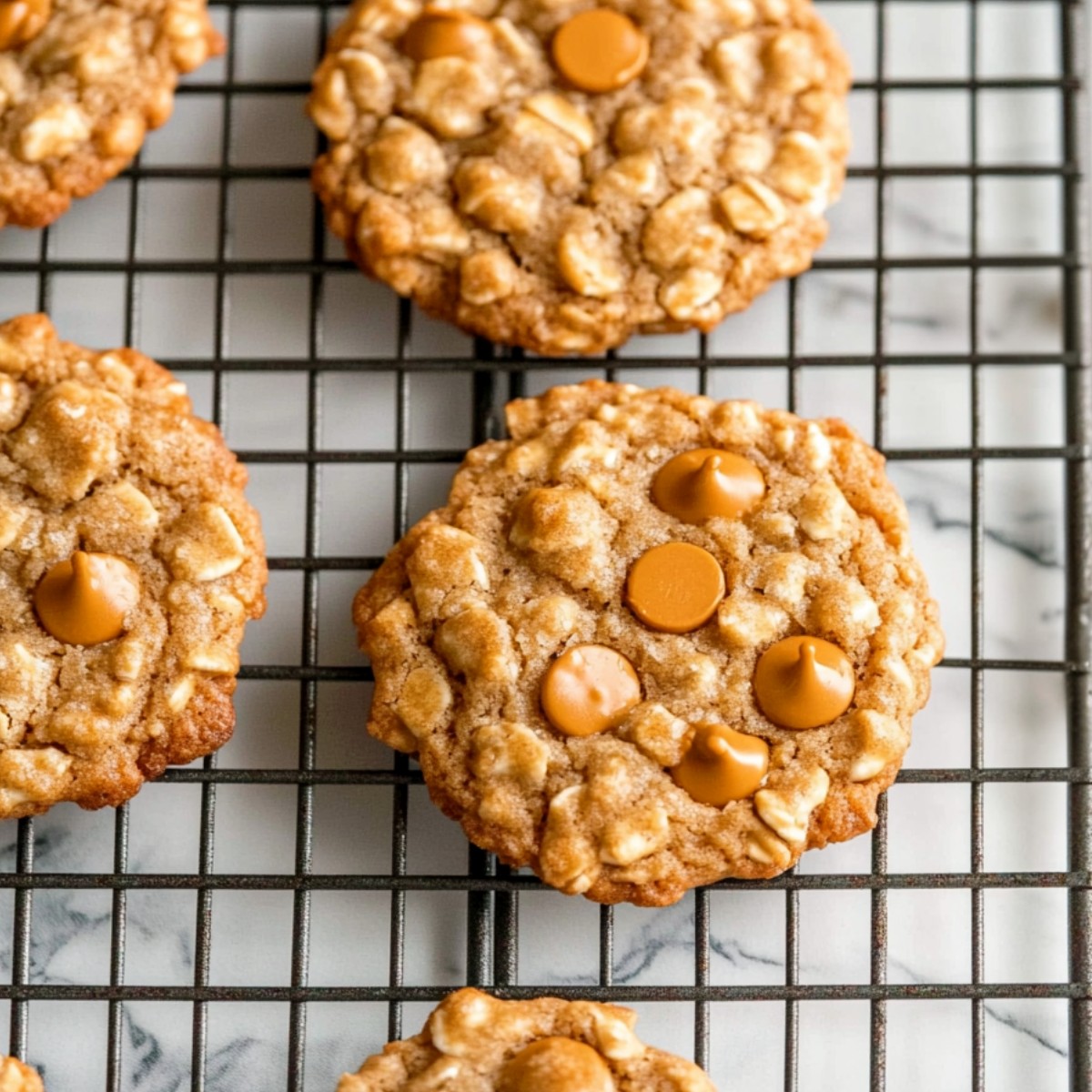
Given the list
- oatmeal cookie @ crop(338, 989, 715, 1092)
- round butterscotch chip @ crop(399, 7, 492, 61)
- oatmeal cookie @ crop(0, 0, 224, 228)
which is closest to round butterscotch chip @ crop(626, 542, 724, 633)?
oatmeal cookie @ crop(338, 989, 715, 1092)

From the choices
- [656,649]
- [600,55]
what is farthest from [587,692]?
[600,55]

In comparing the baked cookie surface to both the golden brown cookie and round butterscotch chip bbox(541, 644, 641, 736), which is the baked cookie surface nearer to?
round butterscotch chip bbox(541, 644, 641, 736)

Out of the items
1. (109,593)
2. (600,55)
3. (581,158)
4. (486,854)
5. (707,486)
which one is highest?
(600,55)

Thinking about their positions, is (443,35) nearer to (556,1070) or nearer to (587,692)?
(587,692)

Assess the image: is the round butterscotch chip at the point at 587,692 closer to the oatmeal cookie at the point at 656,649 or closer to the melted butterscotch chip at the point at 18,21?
the oatmeal cookie at the point at 656,649

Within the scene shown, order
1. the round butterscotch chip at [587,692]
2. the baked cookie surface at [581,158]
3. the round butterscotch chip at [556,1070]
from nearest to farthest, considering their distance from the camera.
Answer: the round butterscotch chip at [556,1070]
the round butterscotch chip at [587,692]
the baked cookie surface at [581,158]

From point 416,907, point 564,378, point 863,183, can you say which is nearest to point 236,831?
point 416,907

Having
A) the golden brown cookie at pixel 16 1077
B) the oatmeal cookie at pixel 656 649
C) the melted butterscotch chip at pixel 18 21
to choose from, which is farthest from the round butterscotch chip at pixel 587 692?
the melted butterscotch chip at pixel 18 21
